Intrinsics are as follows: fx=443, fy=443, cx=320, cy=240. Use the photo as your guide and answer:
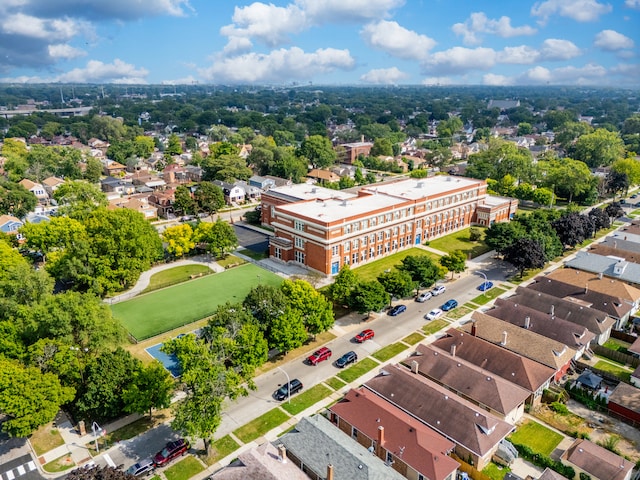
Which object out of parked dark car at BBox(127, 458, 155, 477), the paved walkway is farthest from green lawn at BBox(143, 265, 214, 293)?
parked dark car at BBox(127, 458, 155, 477)

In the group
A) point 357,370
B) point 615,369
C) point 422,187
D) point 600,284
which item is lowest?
point 615,369

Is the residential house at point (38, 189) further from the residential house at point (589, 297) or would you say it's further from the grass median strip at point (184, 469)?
the residential house at point (589, 297)

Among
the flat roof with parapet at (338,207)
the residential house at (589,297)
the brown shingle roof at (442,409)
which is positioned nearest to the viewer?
the brown shingle roof at (442,409)

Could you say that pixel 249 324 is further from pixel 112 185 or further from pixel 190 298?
pixel 112 185

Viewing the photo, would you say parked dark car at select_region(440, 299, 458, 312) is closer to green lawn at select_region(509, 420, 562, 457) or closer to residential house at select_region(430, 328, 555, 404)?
residential house at select_region(430, 328, 555, 404)

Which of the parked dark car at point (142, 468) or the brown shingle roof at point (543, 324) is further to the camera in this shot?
the brown shingle roof at point (543, 324)

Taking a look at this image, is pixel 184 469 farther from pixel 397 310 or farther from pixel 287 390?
pixel 397 310

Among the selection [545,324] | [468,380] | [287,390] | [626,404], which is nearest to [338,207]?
[545,324]

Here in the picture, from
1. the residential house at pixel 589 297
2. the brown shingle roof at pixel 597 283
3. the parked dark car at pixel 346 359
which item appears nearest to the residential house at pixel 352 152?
the brown shingle roof at pixel 597 283
